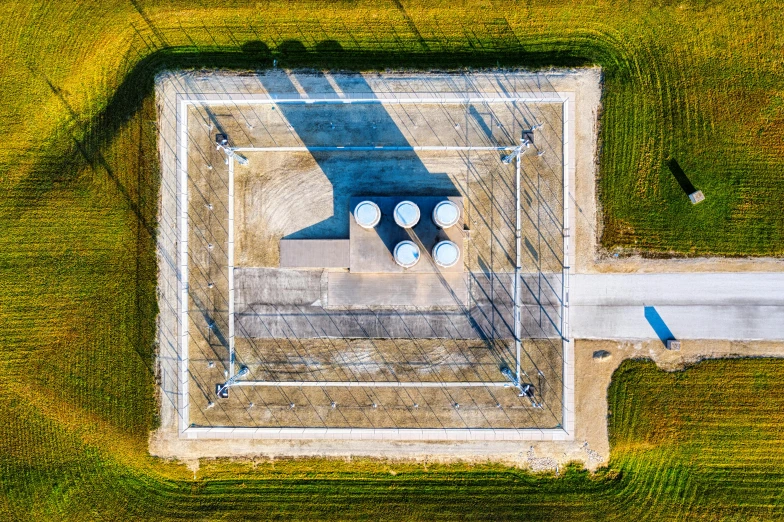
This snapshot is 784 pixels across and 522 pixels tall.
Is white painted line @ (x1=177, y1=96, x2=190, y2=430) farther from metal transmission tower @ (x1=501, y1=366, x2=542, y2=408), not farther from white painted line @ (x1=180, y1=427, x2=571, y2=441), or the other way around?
metal transmission tower @ (x1=501, y1=366, x2=542, y2=408)

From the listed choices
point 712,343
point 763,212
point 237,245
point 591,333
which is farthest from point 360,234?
point 763,212

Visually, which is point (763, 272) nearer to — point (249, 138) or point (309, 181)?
point (309, 181)

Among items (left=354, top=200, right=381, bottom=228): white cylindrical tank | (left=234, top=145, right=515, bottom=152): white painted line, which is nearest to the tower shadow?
(left=234, top=145, right=515, bottom=152): white painted line

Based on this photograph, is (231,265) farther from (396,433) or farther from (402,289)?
(396,433)

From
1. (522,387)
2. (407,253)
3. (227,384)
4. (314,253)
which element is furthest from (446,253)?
(227,384)

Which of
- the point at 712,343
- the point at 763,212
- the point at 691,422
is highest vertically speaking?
the point at 763,212
